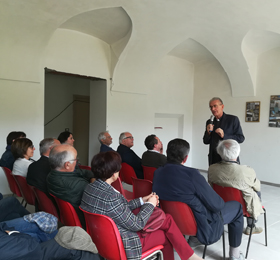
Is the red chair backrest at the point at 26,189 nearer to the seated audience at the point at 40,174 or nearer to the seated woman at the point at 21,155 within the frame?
the seated woman at the point at 21,155

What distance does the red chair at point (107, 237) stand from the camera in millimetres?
1507

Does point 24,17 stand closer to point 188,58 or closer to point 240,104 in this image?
point 188,58

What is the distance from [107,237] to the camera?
1572 mm

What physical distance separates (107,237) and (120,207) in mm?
215

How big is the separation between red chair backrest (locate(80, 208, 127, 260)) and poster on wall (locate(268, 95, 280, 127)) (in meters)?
5.37

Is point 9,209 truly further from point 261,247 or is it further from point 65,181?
point 261,247

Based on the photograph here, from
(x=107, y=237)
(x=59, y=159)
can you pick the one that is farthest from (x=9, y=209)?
(x=107, y=237)

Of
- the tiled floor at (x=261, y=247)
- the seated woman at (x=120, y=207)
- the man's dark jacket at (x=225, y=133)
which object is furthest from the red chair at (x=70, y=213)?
the man's dark jacket at (x=225, y=133)

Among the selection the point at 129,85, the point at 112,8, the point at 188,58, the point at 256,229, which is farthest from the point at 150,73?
the point at 256,229

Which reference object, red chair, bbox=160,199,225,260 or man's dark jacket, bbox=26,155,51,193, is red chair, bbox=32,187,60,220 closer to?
man's dark jacket, bbox=26,155,51,193

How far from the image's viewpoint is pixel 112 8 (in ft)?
13.8

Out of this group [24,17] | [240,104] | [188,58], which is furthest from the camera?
[188,58]

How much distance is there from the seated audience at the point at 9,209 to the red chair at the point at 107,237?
96cm

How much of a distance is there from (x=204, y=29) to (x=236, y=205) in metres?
3.84
